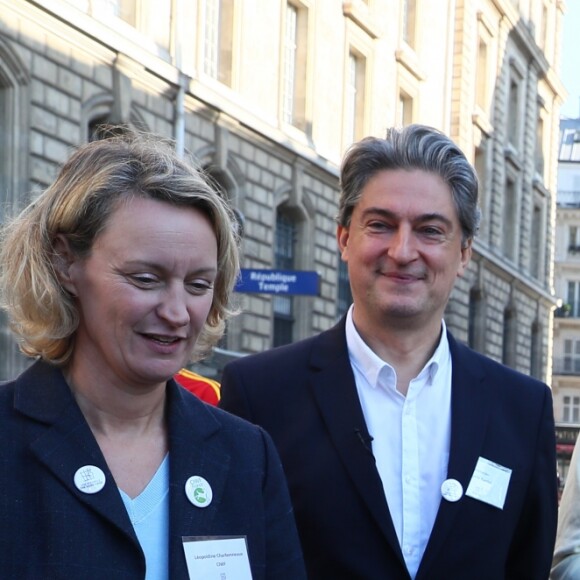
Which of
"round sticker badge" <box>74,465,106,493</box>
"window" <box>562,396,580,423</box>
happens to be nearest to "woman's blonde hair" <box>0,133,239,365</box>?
"round sticker badge" <box>74,465,106,493</box>

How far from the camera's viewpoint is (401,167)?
3578 millimetres

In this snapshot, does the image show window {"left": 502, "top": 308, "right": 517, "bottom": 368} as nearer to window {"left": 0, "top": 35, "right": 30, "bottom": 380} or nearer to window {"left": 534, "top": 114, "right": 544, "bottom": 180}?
window {"left": 534, "top": 114, "right": 544, "bottom": 180}

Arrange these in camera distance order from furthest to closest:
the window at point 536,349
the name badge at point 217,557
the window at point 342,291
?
A: 1. the window at point 536,349
2. the window at point 342,291
3. the name badge at point 217,557

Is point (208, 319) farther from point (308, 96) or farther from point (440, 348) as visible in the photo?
point (308, 96)

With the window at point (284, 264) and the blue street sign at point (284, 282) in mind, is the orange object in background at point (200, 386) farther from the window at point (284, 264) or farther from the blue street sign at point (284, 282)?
the window at point (284, 264)

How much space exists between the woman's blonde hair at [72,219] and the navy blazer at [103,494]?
4.1 inches

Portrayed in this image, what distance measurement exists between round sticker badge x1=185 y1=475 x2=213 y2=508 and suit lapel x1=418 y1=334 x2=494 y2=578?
2.79ft

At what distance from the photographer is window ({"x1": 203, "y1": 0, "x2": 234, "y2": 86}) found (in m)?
20.5

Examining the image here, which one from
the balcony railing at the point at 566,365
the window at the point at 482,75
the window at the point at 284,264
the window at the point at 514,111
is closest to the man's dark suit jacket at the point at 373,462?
the window at the point at 284,264

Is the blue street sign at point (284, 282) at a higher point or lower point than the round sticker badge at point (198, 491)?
higher

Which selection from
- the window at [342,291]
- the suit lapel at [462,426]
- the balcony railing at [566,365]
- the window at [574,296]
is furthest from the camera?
the window at [574,296]

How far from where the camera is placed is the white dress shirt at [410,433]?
342 centimetres

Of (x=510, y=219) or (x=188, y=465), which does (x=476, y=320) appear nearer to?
(x=510, y=219)

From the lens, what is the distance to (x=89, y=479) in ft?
8.40
